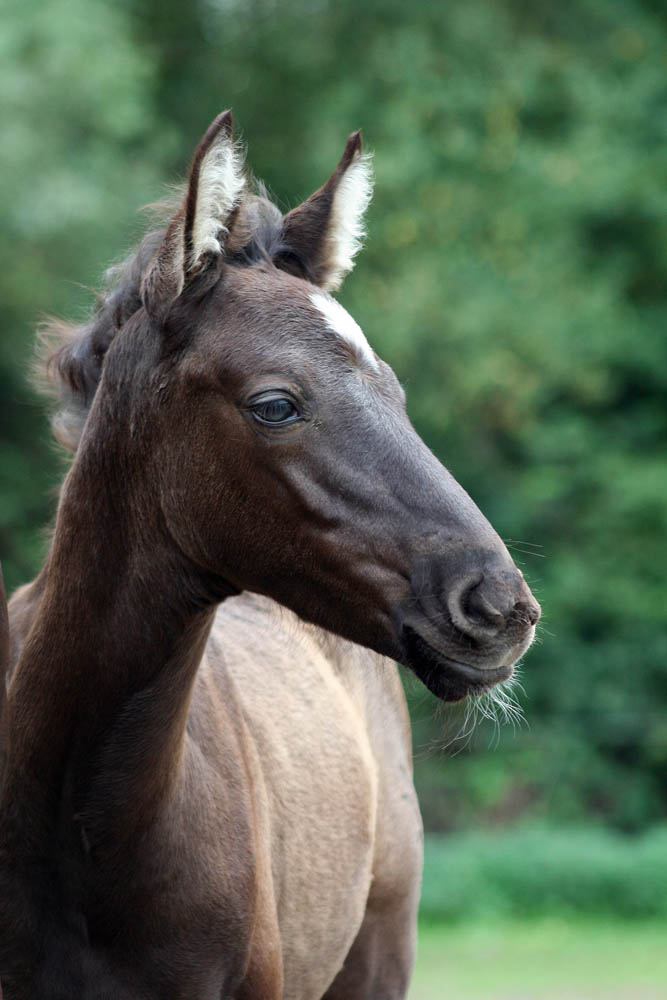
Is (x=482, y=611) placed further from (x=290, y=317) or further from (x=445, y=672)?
(x=290, y=317)

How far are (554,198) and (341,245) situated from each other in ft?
49.9

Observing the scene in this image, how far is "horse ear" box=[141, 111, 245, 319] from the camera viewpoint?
287 cm

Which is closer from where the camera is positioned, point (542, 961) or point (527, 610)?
point (527, 610)

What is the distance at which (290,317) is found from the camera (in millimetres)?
2941

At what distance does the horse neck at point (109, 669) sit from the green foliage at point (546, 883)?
37.6ft

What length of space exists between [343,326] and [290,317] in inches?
5.0

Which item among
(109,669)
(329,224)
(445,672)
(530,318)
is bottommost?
(109,669)

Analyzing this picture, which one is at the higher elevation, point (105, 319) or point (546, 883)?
point (105, 319)

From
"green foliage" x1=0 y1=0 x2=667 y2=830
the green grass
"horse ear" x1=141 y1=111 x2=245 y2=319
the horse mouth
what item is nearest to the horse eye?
"horse ear" x1=141 y1=111 x2=245 y2=319

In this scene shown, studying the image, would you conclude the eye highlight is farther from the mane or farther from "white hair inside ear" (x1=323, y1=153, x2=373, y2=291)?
"white hair inside ear" (x1=323, y1=153, x2=373, y2=291)

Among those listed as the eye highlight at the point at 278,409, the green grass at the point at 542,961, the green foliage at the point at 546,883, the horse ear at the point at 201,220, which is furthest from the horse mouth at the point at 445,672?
the green foliage at the point at 546,883

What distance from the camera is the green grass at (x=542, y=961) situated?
32.8ft

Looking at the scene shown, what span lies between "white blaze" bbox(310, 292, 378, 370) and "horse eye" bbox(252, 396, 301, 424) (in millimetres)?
222

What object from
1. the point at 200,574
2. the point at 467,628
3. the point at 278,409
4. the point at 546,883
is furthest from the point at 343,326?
the point at 546,883
